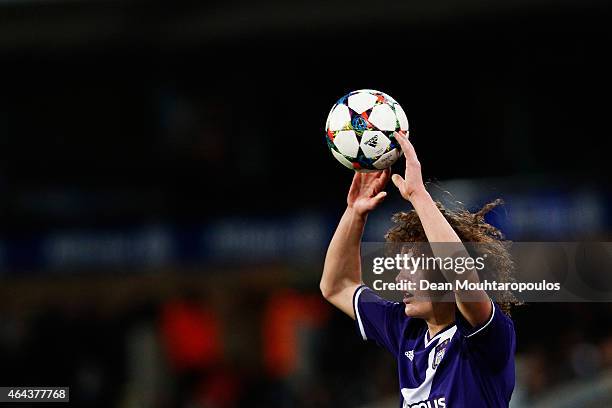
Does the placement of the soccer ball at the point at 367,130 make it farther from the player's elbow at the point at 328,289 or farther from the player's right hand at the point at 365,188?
the player's elbow at the point at 328,289

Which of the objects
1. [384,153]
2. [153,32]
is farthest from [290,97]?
[384,153]

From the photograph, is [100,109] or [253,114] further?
[100,109]

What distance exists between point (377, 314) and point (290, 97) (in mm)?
9729

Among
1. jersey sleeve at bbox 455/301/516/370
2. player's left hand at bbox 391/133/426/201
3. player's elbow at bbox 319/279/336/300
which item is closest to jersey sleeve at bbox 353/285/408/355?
player's elbow at bbox 319/279/336/300

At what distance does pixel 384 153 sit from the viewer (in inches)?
172

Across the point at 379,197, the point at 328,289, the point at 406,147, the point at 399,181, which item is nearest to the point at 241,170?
the point at 328,289

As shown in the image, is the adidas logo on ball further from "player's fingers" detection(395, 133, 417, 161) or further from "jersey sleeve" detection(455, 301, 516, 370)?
"jersey sleeve" detection(455, 301, 516, 370)

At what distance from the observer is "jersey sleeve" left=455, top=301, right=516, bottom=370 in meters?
3.62

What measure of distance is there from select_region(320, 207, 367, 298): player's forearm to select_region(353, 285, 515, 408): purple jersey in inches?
18.3

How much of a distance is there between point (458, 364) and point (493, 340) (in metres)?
0.20

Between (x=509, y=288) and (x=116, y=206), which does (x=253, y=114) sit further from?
(x=509, y=288)

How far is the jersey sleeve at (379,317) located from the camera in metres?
4.23

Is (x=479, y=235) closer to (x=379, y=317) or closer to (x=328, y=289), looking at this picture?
(x=379, y=317)

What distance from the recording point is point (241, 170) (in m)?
12.9
